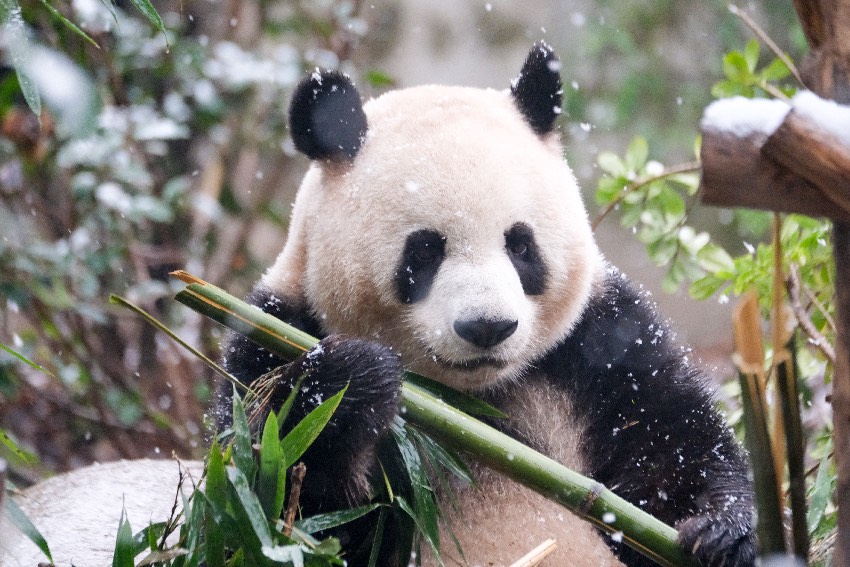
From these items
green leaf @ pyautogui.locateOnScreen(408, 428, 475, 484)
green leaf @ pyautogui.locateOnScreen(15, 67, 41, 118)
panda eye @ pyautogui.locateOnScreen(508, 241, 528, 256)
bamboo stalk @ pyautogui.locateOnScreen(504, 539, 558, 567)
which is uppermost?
green leaf @ pyautogui.locateOnScreen(15, 67, 41, 118)

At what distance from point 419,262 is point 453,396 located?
298 mm

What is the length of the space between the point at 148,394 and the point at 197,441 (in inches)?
17.0

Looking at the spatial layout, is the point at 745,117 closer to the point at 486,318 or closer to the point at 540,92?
the point at 486,318

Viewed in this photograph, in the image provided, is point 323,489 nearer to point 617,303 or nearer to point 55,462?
point 617,303

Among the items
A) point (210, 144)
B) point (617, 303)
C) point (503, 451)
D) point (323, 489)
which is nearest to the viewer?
point (503, 451)

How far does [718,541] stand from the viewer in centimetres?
180

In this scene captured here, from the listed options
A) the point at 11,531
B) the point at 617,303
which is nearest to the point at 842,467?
the point at 617,303

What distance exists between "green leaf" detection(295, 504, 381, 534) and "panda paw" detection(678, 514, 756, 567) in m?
0.59

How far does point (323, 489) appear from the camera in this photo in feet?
6.28

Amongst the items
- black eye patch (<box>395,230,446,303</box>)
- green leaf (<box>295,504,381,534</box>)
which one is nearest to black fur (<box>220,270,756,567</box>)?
green leaf (<box>295,504,381,534</box>)

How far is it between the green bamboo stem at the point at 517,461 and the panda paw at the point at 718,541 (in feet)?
0.11

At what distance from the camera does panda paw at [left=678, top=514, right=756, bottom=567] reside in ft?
5.75

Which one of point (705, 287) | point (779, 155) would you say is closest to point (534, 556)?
point (779, 155)

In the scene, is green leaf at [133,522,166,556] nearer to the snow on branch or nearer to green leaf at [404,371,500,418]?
green leaf at [404,371,500,418]
